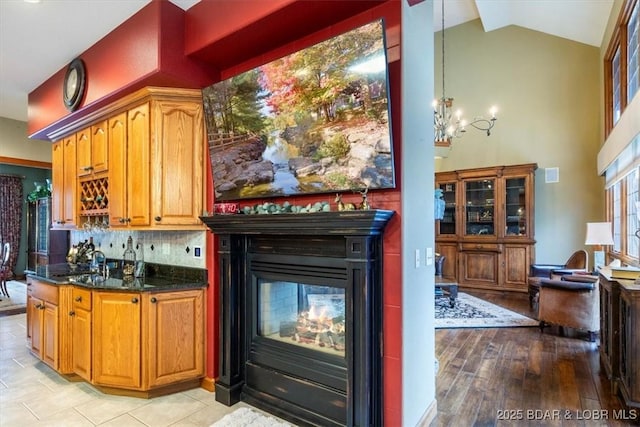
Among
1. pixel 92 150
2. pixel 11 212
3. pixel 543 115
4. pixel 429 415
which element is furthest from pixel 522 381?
pixel 11 212

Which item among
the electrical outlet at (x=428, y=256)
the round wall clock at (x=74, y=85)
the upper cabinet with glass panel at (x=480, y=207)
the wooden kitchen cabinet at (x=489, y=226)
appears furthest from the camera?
the upper cabinet with glass panel at (x=480, y=207)

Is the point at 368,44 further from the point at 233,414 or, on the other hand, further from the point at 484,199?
the point at 484,199

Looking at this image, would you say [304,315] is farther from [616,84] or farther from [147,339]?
[616,84]

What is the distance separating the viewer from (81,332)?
304cm

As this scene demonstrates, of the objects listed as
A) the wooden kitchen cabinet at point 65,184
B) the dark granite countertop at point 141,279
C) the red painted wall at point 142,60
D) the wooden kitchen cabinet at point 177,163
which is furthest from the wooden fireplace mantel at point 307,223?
the wooden kitchen cabinet at point 65,184

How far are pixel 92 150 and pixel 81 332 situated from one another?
5.90 feet

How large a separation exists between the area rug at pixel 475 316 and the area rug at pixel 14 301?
6571mm

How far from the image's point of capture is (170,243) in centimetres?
339

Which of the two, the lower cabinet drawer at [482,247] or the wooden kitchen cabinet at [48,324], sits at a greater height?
the lower cabinet drawer at [482,247]

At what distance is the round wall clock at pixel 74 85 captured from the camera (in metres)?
3.39

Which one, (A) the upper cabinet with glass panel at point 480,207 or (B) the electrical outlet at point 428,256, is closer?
(B) the electrical outlet at point 428,256

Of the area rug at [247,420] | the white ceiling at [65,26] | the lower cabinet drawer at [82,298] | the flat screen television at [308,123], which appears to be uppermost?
the white ceiling at [65,26]

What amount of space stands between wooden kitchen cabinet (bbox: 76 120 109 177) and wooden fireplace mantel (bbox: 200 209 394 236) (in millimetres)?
1521

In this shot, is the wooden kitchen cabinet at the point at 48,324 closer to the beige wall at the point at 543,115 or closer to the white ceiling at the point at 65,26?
the white ceiling at the point at 65,26
